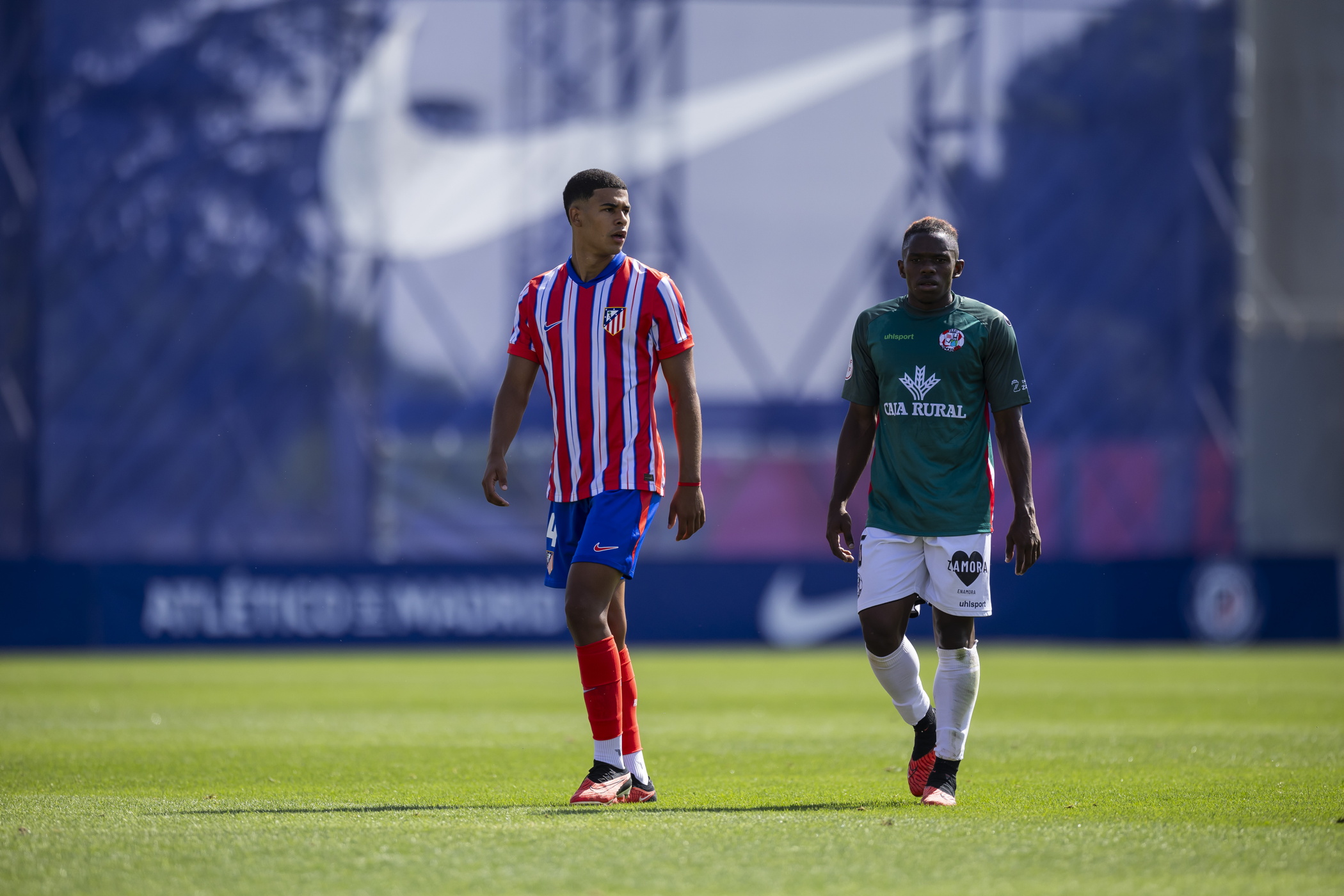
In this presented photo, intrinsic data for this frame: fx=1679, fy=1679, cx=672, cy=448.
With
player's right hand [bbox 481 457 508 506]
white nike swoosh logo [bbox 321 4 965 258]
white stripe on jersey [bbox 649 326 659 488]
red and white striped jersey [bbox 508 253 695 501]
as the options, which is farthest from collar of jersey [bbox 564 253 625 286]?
white nike swoosh logo [bbox 321 4 965 258]

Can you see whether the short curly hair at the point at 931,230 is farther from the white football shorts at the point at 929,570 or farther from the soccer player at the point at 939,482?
the white football shorts at the point at 929,570

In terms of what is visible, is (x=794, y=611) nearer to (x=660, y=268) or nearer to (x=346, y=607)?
(x=346, y=607)

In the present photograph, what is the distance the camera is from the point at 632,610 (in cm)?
1958

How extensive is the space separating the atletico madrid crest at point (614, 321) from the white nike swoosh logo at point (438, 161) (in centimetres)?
1876

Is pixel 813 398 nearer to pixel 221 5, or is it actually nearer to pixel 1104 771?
pixel 221 5

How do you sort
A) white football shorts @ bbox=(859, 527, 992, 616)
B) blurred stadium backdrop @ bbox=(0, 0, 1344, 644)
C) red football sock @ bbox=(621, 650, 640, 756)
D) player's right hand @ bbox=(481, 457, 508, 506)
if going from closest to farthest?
white football shorts @ bbox=(859, 527, 992, 616) < red football sock @ bbox=(621, 650, 640, 756) < player's right hand @ bbox=(481, 457, 508, 506) < blurred stadium backdrop @ bbox=(0, 0, 1344, 644)

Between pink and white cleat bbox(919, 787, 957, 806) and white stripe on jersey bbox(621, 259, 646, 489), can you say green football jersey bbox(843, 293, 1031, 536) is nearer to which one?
white stripe on jersey bbox(621, 259, 646, 489)

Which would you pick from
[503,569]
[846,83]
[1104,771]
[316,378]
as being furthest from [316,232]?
[1104,771]

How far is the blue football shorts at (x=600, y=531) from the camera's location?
5.55 meters

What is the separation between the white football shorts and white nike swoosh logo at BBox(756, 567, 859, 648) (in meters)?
13.9

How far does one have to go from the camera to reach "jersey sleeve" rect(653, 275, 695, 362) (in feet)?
18.7

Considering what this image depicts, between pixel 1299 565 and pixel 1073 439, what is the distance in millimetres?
5485

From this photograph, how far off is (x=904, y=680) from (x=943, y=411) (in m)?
0.94

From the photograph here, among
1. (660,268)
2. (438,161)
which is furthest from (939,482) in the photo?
(438,161)
